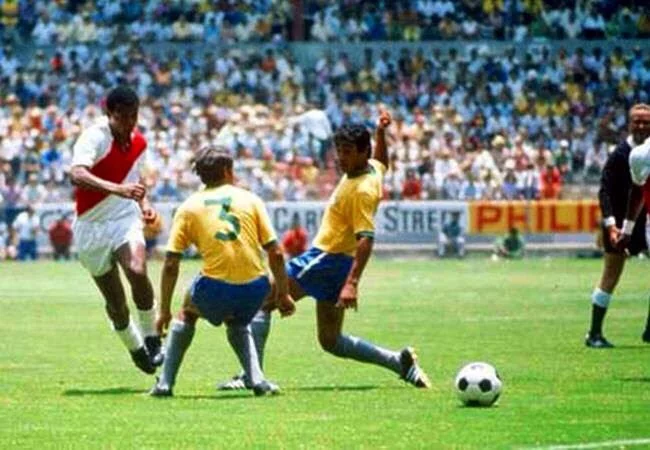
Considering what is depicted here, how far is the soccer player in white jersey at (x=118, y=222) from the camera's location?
1920 centimetres

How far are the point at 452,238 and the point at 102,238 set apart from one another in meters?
33.7

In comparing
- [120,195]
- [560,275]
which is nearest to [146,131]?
[560,275]

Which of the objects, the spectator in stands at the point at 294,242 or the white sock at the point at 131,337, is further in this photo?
the spectator in stands at the point at 294,242

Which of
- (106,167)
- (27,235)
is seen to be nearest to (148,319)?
(106,167)

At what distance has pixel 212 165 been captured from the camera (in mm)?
17547

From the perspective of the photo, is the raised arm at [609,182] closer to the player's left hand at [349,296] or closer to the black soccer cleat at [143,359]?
the black soccer cleat at [143,359]

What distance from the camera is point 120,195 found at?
60.8 ft

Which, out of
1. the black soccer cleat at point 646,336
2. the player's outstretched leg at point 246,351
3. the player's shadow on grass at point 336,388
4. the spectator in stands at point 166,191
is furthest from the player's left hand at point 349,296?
the spectator in stands at point 166,191

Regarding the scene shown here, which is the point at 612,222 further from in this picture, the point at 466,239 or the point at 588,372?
the point at 466,239

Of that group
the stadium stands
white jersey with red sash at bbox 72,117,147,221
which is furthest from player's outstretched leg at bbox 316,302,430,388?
the stadium stands

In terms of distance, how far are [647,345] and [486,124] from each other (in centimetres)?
3447

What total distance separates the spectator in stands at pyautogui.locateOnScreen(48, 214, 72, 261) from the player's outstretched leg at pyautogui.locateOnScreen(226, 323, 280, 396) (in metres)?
33.9

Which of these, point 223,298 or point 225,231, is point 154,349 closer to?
point 223,298

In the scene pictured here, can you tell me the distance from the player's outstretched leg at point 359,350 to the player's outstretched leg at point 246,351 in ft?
2.77
